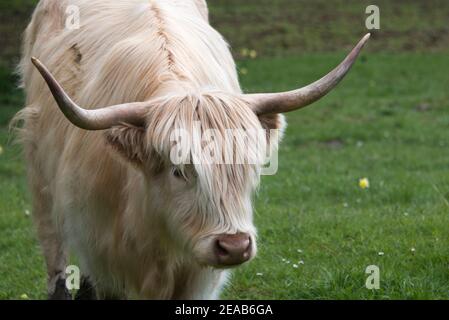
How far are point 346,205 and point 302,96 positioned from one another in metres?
3.67

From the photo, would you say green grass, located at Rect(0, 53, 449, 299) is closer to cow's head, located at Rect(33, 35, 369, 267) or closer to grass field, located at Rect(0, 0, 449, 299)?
grass field, located at Rect(0, 0, 449, 299)

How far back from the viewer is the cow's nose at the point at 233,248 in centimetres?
431

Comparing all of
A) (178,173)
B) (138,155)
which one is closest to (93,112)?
(138,155)

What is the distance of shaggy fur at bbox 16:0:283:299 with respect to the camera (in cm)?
453

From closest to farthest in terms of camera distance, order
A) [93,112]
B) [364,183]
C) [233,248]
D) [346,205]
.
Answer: [233,248], [93,112], [346,205], [364,183]

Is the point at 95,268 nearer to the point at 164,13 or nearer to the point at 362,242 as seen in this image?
the point at 164,13

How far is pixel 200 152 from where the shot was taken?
4.43 meters

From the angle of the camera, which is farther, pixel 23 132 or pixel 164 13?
pixel 23 132

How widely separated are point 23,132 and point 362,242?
2546 mm

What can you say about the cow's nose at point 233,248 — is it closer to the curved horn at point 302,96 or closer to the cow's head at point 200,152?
the cow's head at point 200,152

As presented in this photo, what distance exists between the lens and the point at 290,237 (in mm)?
7234

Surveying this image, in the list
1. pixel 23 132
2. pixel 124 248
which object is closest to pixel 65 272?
pixel 23 132

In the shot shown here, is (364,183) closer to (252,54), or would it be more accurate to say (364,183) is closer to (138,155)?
(138,155)

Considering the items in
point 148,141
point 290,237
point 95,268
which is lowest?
point 290,237
